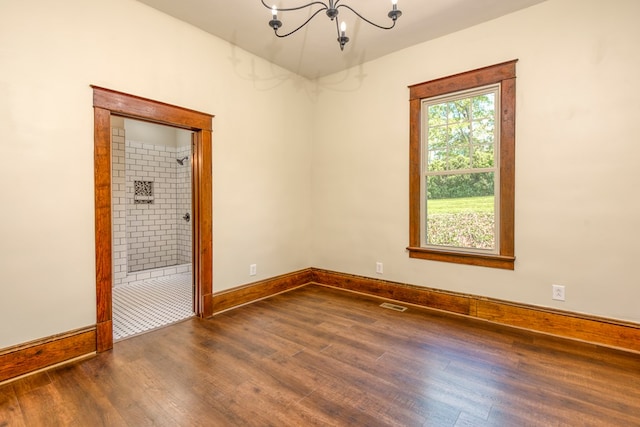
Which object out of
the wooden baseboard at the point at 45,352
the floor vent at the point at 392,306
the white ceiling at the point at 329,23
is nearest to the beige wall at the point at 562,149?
the white ceiling at the point at 329,23

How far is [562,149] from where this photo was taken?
2.71 metres

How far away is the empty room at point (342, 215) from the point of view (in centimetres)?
202

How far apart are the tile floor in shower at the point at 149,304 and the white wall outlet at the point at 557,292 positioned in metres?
3.56

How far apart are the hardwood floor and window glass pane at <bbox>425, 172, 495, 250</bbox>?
90 centimetres

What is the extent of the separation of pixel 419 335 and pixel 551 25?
302cm

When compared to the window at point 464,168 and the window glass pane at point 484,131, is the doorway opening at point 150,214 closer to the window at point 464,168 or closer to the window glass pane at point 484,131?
the window at point 464,168

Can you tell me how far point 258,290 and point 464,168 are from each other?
278 centimetres

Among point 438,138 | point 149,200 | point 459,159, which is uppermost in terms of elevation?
point 438,138

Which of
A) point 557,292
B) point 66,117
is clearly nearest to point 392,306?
point 557,292

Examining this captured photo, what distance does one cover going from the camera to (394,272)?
148 inches

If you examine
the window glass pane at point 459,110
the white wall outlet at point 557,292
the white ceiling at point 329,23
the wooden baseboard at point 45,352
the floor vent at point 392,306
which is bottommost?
the floor vent at point 392,306

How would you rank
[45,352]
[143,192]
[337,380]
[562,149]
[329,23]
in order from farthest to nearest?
[143,192], [329,23], [562,149], [45,352], [337,380]

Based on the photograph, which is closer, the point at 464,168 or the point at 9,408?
the point at 9,408

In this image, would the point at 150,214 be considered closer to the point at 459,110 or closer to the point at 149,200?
the point at 149,200
